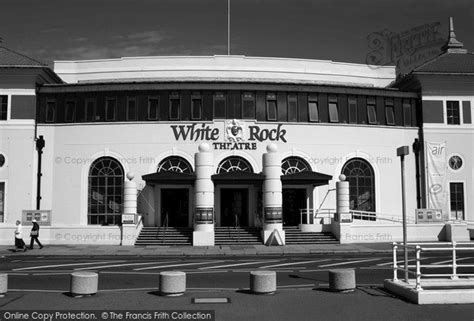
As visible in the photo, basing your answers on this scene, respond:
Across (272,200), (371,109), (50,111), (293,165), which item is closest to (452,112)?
(371,109)

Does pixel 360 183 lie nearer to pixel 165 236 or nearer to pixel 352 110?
pixel 352 110

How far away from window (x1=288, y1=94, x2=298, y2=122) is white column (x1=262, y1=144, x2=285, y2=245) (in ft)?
16.3

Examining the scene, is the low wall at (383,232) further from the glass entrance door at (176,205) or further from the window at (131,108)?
the window at (131,108)

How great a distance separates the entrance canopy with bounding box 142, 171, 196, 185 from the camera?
102 ft

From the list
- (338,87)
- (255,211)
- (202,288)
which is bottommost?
(202,288)

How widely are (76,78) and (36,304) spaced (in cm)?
3044

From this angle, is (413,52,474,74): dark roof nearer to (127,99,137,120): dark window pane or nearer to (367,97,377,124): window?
(367,97,377,124): window

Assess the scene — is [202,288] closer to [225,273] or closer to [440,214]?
[225,273]

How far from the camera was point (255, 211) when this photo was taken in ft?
110

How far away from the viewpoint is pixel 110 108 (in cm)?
3400

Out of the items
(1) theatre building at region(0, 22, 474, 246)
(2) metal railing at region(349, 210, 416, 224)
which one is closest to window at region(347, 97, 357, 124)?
(1) theatre building at region(0, 22, 474, 246)

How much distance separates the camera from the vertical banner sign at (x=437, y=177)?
1382 inches

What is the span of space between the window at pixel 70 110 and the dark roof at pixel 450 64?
22.0 m

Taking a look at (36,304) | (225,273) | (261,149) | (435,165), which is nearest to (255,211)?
(261,149)
